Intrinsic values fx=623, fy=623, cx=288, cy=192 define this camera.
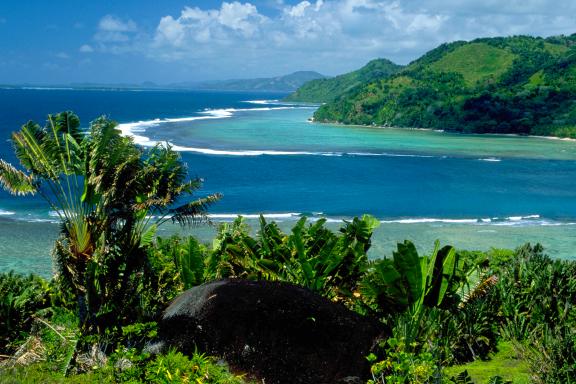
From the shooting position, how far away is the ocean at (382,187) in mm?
31109

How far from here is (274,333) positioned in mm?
10156

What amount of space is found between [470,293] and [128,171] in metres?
7.34

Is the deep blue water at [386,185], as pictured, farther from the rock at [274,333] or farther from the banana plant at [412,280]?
the rock at [274,333]

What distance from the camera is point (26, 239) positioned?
2884 centimetres

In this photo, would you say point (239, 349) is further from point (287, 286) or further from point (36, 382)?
point (36, 382)

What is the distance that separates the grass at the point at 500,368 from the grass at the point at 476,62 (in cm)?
12093

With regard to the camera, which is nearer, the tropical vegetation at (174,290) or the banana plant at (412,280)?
the tropical vegetation at (174,290)

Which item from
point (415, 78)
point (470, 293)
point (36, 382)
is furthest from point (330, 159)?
point (415, 78)

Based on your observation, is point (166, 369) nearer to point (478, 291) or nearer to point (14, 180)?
point (14, 180)

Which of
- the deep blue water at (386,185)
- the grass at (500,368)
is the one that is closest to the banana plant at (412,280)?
the grass at (500,368)

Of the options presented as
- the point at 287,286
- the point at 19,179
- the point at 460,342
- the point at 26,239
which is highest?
the point at 19,179

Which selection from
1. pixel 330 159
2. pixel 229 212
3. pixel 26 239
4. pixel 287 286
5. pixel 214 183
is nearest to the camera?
pixel 287 286

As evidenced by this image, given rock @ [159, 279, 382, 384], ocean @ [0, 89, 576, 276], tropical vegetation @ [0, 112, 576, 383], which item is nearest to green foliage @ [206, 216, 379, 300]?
tropical vegetation @ [0, 112, 576, 383]

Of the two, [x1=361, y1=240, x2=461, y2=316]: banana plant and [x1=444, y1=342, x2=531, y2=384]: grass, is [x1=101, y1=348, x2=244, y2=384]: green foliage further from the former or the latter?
[x1=361, y1=240, x2=461, y2=316]: banana plant
